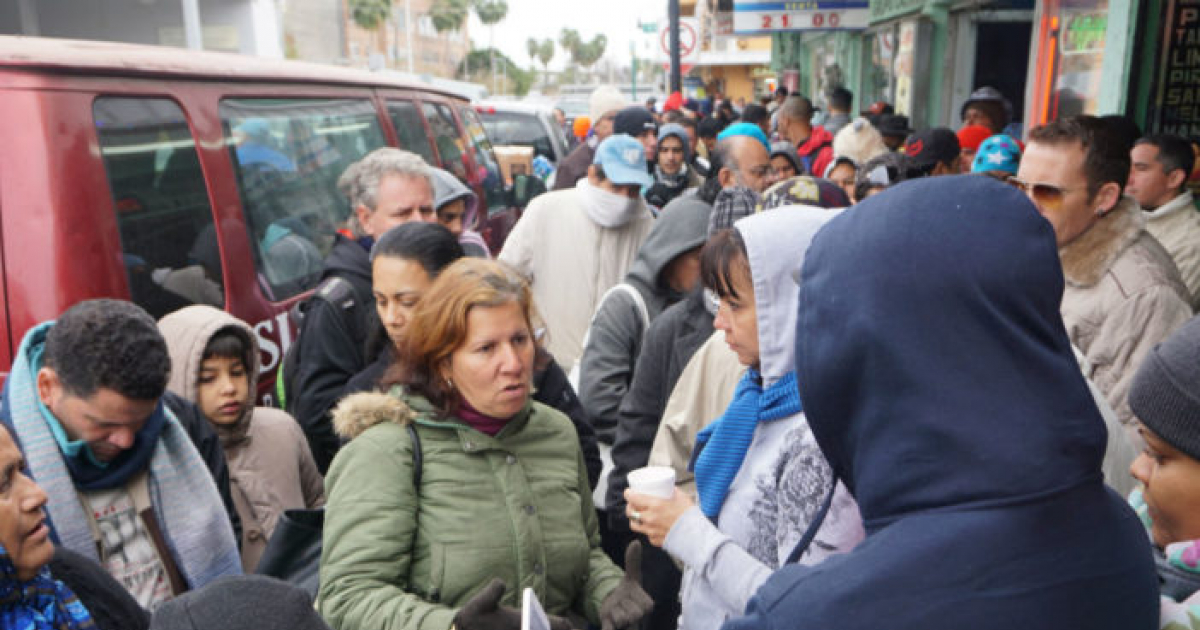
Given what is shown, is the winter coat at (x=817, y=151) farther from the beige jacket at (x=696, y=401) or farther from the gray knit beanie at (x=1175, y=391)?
the gray knit beanie at (x=1175, y=391)

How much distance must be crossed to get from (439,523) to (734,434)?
714 mm

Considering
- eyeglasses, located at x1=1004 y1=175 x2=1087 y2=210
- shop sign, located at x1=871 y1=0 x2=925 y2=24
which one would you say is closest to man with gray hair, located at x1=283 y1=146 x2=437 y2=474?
eyeglasses, located at x1=1004 y1=175 x2=1087 y2=210

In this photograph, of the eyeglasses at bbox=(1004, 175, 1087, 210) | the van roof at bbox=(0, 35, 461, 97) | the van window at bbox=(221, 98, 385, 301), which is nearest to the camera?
the van roof at bbox=(0, 35, 461, 97)

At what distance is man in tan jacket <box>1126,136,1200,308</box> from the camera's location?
4168 millimetres

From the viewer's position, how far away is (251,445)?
9.34 feet

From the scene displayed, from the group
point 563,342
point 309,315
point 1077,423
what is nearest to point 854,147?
point 563,342

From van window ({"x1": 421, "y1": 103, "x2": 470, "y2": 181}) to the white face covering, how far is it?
2146mm

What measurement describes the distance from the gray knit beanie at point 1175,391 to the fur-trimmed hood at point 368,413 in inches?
60.3

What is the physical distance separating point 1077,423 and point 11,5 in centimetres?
1467

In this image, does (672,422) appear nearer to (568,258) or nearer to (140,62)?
(568,258)

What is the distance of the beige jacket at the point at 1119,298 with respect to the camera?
2803 millimetres

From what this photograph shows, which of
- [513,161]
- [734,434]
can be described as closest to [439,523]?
[734,434]

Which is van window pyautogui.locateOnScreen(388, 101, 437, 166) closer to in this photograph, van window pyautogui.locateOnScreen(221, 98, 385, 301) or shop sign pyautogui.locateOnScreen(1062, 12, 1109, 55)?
van window pyautogui.locateOnScreen(221, 98, 385, 301)

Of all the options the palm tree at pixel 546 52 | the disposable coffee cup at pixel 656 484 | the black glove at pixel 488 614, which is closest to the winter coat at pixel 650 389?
the disposable coffee cup at pixel 656 484
